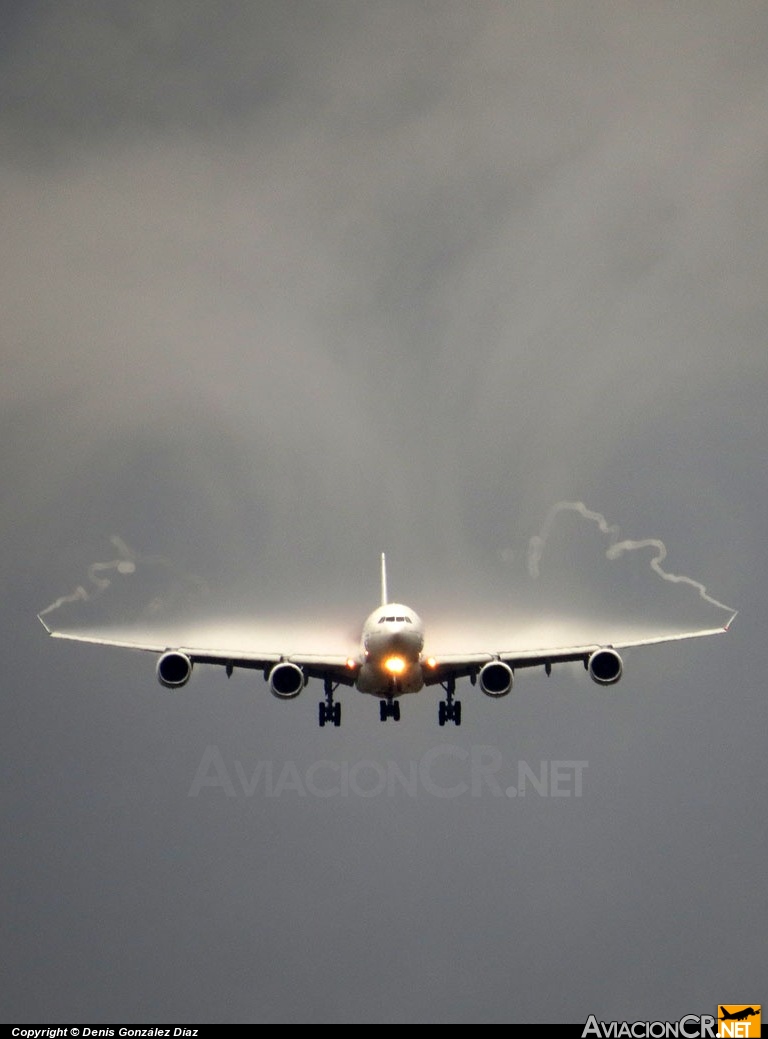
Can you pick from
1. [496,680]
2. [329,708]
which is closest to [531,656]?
[496,680]

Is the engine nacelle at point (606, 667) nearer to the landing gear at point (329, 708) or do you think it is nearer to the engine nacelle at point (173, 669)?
the landing gear at point (329, 708)

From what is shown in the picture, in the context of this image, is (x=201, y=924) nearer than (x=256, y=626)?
No

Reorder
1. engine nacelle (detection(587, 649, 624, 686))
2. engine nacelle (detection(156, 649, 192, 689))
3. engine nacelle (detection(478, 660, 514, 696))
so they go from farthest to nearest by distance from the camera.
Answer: engine nacelle (detection(478, 660, 514, 696))
engine nacelle (detection(587, 649, 624, 686))
engine nacelle (detection(156, 649, 192, 689))

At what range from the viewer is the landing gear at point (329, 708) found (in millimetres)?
73312

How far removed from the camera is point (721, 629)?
Result: 65.9 m

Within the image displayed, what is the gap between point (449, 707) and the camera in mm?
73875

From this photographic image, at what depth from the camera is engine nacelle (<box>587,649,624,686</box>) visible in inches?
2635

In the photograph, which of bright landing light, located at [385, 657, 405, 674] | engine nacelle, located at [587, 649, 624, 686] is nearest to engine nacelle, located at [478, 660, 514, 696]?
engine nacelle, located at [587, 649, 624, 686]

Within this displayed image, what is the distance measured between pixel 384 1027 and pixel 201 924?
14.7m

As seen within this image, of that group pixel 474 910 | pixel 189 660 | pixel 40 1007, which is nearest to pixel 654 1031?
pixel 474 910

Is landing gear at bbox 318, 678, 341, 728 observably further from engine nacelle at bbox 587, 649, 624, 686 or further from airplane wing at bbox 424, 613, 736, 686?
engine nacelle at bbox 587, 649, 624, 686

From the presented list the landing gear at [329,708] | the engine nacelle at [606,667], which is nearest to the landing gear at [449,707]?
the landing gear at [329,708]

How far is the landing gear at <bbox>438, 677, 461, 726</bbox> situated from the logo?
69.1 feet

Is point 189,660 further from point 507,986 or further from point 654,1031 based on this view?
point 507,986
